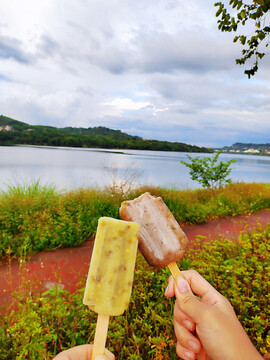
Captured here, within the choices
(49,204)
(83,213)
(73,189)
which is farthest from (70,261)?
(73,189)

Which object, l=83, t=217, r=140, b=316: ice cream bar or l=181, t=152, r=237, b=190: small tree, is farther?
l=181, t=152, r=237, b=190: small tree

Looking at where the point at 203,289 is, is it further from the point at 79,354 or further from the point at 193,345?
the point at 79,354

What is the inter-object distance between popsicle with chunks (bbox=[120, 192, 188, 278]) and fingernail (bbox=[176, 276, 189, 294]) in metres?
0.08

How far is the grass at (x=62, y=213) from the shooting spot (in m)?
6.13

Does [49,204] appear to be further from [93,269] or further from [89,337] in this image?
[93,269]

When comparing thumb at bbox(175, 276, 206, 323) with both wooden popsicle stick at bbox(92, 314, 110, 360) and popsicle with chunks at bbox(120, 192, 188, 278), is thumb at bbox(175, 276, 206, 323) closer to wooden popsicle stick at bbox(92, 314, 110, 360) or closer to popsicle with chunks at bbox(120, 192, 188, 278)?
popsicle with chunks at bbox(120, 192, 188, 278)

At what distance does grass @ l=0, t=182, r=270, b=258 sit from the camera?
613 centimetres

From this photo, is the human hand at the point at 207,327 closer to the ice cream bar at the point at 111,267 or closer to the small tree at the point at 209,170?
the ice cream bar at the point at 111,267

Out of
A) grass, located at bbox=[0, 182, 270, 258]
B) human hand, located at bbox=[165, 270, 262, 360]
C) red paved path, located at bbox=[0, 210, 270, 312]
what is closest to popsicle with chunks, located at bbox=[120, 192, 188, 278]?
human hand, located at bbox=[165, 270, 262, 360]

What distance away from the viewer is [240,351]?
5.08 ft

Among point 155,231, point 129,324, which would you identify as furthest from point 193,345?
point 129,324

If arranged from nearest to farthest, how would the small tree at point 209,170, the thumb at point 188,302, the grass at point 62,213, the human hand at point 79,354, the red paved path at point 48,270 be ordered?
the human hand at point 79,354
the thumb at point 188,302
the red paved path at point 48,270
the grass at point 62,213
the small tree at point 209,170

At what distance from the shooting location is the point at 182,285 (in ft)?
6.23

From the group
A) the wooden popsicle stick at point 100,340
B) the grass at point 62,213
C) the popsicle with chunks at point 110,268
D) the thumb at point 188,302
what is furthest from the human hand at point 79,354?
the grass at point 62,213
